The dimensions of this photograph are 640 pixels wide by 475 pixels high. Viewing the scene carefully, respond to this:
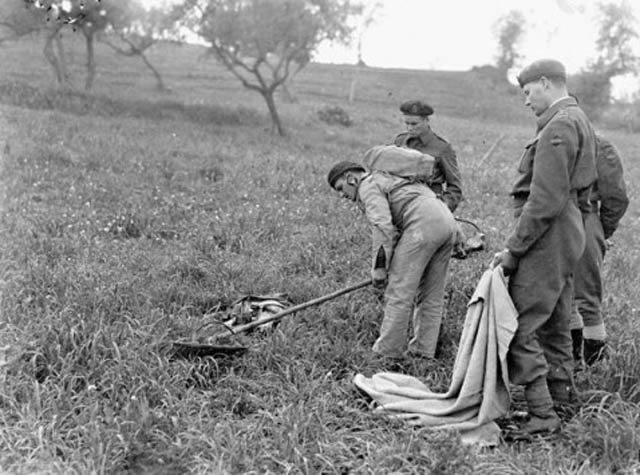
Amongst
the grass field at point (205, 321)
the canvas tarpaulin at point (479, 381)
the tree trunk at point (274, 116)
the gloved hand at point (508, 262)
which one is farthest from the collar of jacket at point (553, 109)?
the tree trunk at point (274, 116)

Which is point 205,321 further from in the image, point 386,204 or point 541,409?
point 541,409

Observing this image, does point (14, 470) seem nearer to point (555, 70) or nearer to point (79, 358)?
point (79, 358)

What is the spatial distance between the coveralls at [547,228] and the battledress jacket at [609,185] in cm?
97

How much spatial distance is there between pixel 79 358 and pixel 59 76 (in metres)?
21.1

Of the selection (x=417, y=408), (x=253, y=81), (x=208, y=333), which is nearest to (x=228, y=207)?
(x=208, y=333)

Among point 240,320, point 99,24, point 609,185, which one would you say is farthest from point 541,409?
point 99,24

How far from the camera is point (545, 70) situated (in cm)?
361

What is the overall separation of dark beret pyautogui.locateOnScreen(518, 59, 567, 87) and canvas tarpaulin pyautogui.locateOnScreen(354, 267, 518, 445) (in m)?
1.14

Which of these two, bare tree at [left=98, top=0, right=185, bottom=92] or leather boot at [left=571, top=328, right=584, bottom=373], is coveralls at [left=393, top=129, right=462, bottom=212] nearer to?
leather boot at [left=571, top=328, right=584, bottom=373]

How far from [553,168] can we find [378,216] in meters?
1.36

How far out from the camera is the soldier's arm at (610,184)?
15.3 feet

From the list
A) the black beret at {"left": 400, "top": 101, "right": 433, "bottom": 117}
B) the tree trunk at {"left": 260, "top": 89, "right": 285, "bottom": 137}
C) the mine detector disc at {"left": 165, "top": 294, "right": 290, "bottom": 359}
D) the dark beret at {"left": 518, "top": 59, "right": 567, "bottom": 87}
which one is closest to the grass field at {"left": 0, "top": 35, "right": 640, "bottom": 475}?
the mine detector disc at {"left": 165, "top": 294, "right": 290, "bottom": 359}

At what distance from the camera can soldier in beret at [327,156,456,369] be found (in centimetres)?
458

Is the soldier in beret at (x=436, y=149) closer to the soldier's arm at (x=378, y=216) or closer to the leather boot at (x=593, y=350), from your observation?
the soldier's arm at (x=378, y=216)
